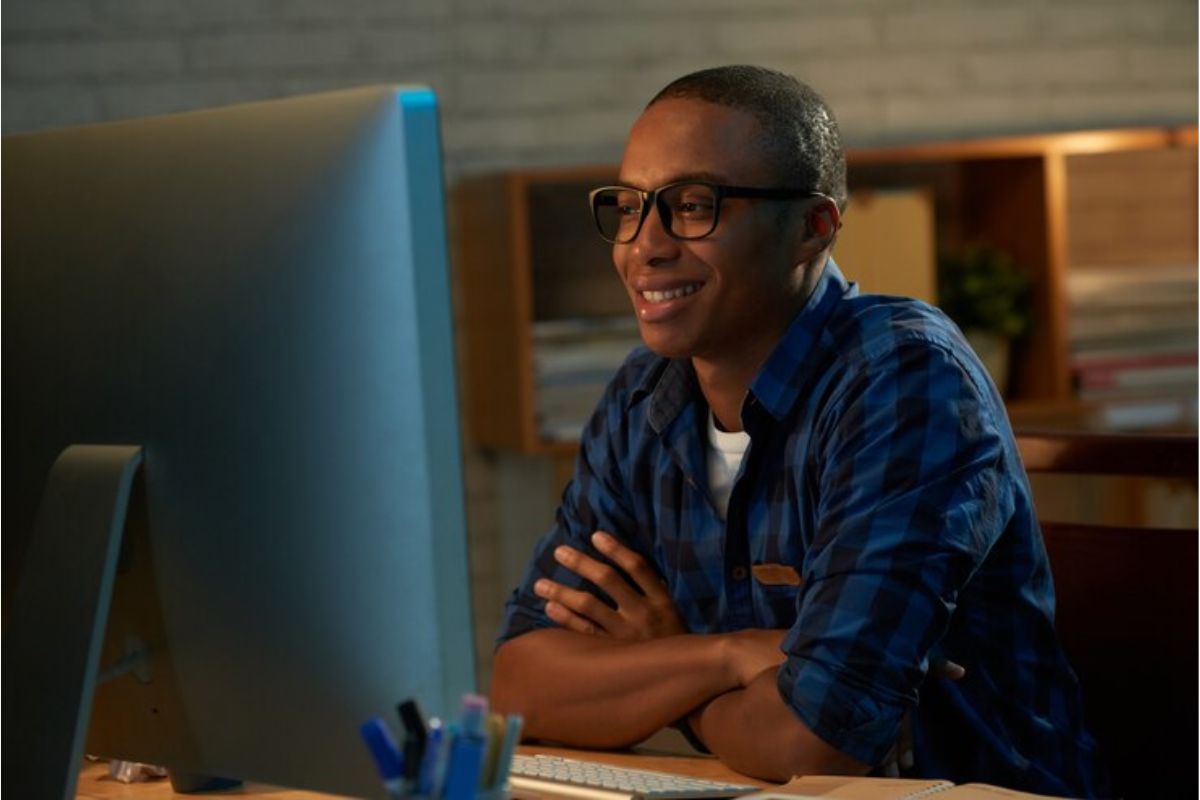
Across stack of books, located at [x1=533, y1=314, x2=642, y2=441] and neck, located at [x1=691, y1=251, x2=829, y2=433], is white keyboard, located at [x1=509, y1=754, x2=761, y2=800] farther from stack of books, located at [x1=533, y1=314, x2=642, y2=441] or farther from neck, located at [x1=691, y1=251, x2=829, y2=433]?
stack of books, located at [x1=533, y1=314, x2=642, y2=441]

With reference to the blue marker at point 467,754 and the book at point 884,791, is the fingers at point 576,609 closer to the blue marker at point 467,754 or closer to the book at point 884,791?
the book at point 884,791

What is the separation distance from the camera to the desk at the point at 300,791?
4.72 ft

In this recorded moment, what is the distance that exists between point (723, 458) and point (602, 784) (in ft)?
1.65

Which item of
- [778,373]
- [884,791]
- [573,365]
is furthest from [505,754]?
[573,365]

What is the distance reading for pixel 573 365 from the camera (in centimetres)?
380

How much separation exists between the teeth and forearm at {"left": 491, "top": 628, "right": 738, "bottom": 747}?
33cm

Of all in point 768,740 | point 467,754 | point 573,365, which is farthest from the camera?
point 573,365

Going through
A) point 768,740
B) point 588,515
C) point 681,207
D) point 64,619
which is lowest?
point 768,740

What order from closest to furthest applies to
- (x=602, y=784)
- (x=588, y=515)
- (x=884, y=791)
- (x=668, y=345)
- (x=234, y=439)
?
(x=234, y=439), (x=884, y=791), (x=602, y=784), (x=668, y=345), (x=588, y=515)

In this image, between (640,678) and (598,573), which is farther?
(598,573)

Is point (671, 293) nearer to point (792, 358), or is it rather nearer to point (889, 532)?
point (792, 358)

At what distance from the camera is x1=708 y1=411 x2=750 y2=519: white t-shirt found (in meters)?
1.87

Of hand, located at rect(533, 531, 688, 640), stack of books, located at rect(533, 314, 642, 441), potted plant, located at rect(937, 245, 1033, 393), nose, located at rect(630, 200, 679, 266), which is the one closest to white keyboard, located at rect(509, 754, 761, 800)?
hand, located at rect(533, 531, 688, 640)

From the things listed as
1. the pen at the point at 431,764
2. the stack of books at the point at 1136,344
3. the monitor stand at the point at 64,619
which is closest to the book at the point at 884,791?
the pen at the point at 431,764
